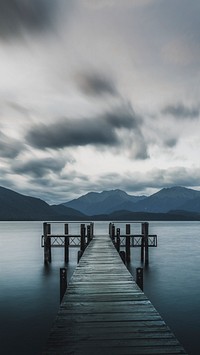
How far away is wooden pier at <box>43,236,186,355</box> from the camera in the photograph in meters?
4.91

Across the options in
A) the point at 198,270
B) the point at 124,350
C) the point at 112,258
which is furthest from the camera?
the point at 198,270

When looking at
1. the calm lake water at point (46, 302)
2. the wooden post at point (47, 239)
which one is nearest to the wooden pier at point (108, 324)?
the calm lake water at point (46, 302)

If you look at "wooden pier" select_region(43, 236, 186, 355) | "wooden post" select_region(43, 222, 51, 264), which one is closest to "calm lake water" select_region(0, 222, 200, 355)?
"wooden post" select_region(43, 222, 51, 264)

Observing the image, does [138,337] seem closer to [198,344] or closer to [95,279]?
[95,279]

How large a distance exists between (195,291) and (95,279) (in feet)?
43.9

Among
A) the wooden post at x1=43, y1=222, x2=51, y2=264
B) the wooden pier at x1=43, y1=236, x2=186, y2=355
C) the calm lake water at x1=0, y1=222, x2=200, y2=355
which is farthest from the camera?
the wooden post at x1=43, y1=222, x2=51, y2=264

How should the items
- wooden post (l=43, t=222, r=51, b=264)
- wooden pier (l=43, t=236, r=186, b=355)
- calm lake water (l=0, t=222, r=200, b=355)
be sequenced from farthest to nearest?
1. wooden post (l=43, t=222, r=51, b=264)
2. calm lake water (l=0, t=222, r=200, b=355)
3. wooden pier (l=43, t=236, r=186, b=355)

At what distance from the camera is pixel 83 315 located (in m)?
6.47

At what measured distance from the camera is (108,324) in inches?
233

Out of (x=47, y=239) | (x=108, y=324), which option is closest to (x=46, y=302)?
(x=47, y=239)

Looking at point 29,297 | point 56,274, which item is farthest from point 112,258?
point 56,274

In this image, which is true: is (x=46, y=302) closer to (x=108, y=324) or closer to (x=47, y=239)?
(x=47, y=239)

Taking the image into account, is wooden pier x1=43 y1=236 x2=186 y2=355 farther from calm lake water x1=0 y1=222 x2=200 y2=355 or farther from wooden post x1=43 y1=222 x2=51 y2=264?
wooden post x1=43 y1=222 x2=51 y2=264

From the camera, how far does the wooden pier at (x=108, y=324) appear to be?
4.91 meters
